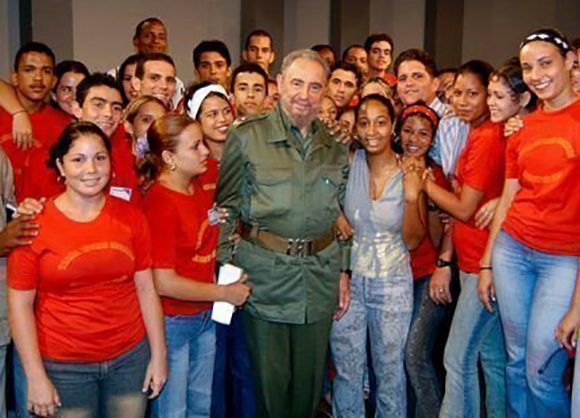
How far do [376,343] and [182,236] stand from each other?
1.03m

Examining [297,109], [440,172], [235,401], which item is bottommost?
[235,401]

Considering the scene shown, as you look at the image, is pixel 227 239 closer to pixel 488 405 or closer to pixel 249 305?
pixel 249 305

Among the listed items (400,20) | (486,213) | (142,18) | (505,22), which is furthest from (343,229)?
(400,20)

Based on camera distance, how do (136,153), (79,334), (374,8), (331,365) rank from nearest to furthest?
(79,334) < (136,153) < (331,365) < (374,8)

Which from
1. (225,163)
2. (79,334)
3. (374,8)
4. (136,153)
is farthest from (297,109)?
(374,8)

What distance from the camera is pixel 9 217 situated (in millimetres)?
2959

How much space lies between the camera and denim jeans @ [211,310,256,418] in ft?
10.2

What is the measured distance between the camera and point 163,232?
8.64 ft

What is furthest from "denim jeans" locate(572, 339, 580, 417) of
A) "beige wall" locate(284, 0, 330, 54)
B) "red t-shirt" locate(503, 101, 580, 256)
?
"beige wall" locate(284, 0, 330, 54)

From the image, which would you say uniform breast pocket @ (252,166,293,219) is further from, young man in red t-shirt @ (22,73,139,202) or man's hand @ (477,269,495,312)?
man's hand @ (477,269,495,312)

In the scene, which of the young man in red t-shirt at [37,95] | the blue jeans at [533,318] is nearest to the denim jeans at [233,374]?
the blue jeans at [533,318]

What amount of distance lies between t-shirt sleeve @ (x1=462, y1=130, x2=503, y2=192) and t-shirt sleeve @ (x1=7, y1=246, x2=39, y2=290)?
1.77 meters

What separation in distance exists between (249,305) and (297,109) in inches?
32.1

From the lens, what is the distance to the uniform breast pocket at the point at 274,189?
2834mm
